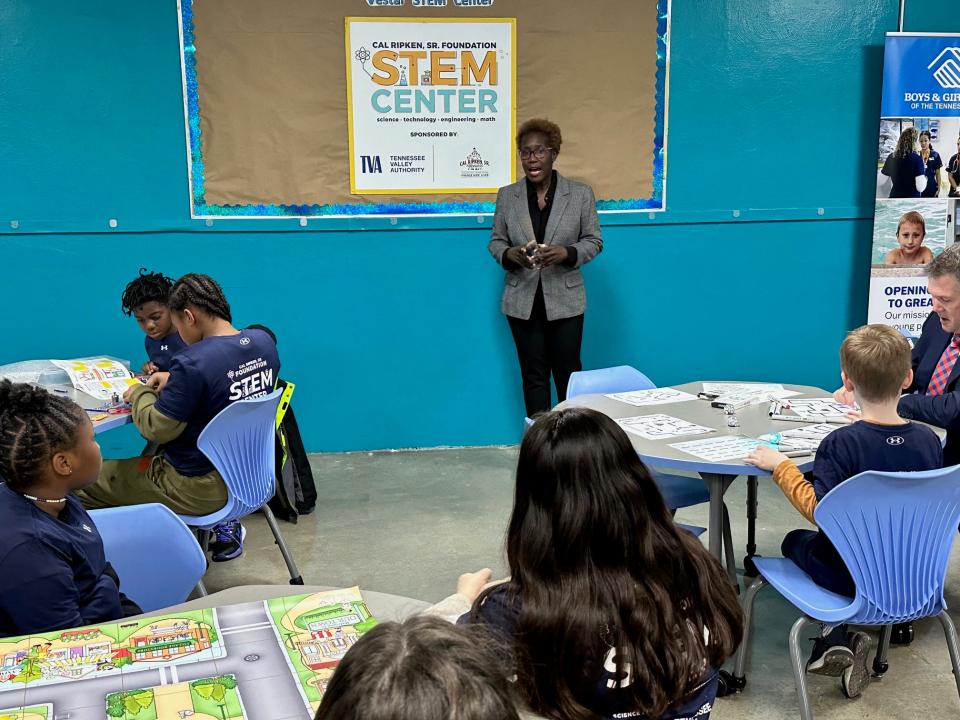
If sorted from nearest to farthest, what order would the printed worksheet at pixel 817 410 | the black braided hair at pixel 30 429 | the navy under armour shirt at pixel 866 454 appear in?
the black braided hair at pixel 30 429, the navy under armour shirt at pixel 866 454, the printed worksheet at pixel 817 410

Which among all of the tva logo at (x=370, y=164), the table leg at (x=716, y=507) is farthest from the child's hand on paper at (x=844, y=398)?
the tva logo at (x=370, y=164)

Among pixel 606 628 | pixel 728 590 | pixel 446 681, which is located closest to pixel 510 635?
pixel 606 628

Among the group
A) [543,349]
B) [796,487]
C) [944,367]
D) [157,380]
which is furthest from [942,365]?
[157,380]

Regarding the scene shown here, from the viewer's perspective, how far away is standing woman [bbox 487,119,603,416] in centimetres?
459

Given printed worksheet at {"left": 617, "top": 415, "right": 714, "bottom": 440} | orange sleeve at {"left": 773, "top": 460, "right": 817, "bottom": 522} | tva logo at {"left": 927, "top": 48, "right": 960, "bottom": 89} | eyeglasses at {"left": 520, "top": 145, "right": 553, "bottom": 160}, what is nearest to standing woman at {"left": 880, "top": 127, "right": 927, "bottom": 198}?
tva logo at {"left": 927, "top": 48, "right": 960, "bottom": 89}

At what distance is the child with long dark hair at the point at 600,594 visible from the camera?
1.36 meters

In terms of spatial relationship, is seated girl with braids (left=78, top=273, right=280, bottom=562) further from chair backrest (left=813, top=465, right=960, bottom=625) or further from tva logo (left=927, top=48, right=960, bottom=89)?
tva logo (left=927, top=48, right=960, bottom=89)

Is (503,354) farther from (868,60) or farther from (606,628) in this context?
(606,628)

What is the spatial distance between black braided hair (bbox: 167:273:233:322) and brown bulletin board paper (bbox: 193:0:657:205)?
5.82 ft

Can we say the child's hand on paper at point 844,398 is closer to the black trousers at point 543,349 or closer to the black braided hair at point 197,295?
the black trousers at point 543,349

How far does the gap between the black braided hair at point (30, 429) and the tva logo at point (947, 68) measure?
509 centimetres

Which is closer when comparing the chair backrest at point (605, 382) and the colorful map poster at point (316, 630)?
the colorful map poster at point (316, 630)

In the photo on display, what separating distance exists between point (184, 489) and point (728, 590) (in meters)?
2.23

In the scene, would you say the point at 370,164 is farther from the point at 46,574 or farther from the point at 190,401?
the point at 46,574
